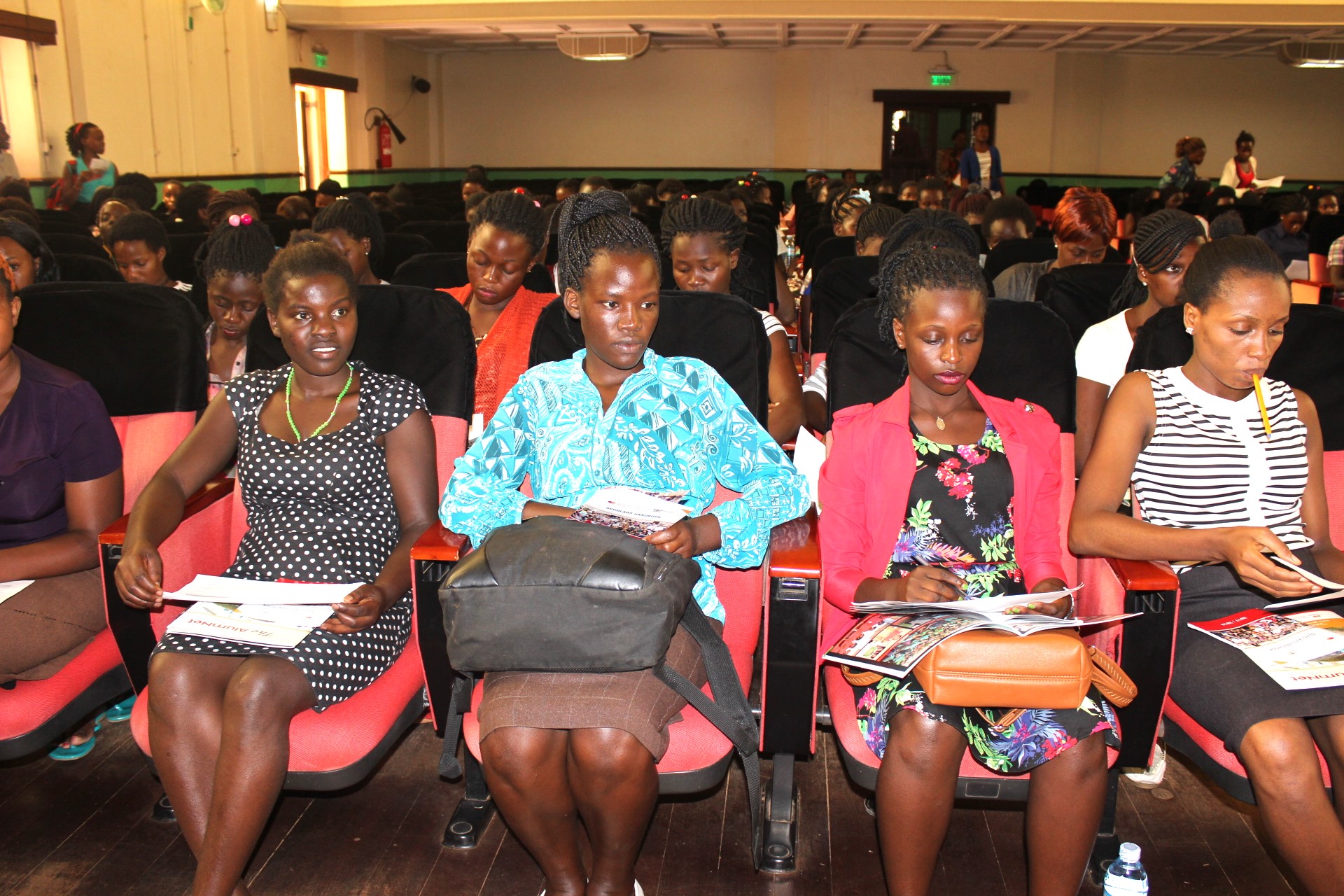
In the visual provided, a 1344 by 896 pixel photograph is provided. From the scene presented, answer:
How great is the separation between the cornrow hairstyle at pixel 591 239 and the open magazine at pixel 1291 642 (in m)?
1.24

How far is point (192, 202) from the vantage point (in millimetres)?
6883

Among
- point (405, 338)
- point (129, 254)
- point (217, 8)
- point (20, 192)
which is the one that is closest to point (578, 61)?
point (217, 8)

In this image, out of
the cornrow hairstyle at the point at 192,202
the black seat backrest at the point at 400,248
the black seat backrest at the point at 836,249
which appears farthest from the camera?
the cornrow hairstyle at the point at 192,202

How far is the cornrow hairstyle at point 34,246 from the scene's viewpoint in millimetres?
3219

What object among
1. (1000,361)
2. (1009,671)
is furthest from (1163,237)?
(1009,671)

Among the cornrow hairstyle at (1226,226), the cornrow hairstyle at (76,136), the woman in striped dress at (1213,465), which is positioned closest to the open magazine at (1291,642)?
the woman in striped dress at (1213,465)

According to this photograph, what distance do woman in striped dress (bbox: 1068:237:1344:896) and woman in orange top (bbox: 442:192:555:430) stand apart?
164cm

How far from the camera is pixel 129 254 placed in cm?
379

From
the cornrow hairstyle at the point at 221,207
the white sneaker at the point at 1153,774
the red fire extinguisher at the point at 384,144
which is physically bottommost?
the white sneaker at the point at 1153,774

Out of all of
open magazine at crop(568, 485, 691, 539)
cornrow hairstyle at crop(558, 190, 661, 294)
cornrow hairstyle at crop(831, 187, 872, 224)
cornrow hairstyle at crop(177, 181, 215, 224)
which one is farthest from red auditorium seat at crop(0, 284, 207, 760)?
cornrow hairstyle at crop(177, 181, 215, 224)

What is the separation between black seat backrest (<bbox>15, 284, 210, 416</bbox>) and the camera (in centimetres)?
244

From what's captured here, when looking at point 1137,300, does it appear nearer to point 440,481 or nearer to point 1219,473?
point 1219,473

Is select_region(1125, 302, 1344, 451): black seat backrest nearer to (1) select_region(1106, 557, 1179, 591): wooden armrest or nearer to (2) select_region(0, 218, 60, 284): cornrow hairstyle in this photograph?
(1) select_region(1106, 557, 1179, 591): wooden armrest

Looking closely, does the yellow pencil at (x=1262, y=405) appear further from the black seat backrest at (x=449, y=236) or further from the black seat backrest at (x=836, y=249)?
the black seat backrest at (x=449, y=236)
